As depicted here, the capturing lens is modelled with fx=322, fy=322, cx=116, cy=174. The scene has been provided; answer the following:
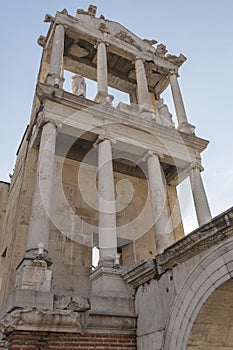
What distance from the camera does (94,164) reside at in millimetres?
14961

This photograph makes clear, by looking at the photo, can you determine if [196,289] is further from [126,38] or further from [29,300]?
[126,38]

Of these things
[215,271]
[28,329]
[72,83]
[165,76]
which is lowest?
[28,329]

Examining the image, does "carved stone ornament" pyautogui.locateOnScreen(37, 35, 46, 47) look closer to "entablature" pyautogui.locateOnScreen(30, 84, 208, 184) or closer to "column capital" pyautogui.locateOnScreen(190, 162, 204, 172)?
"entablature" pyautogui.locateOnScreen(30, 84, 208, 184)

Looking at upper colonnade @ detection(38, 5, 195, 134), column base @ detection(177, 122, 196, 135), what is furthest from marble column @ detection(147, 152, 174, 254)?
column base @ detection(177, 122, 196, 135)

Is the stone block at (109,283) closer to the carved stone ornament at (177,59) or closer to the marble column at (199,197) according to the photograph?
the marble column at (199,197)

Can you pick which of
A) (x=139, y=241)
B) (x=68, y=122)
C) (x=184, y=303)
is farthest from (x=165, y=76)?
(x=184, y=303)

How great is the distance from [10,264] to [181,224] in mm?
7988

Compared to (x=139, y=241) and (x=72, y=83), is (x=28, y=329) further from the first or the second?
(x=72, y=83)

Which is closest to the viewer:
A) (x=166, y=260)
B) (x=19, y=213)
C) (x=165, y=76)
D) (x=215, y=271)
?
(x=215, y=271)

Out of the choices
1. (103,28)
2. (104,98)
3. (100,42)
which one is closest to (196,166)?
(104,98)

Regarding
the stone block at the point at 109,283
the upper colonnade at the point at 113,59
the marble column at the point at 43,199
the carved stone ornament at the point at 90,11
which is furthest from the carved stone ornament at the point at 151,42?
the stone block at the point at 109,283

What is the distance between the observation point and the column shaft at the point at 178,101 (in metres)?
16.4

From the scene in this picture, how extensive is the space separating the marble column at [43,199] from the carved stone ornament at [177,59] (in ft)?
32.9

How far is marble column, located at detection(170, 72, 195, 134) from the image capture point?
1591cm
